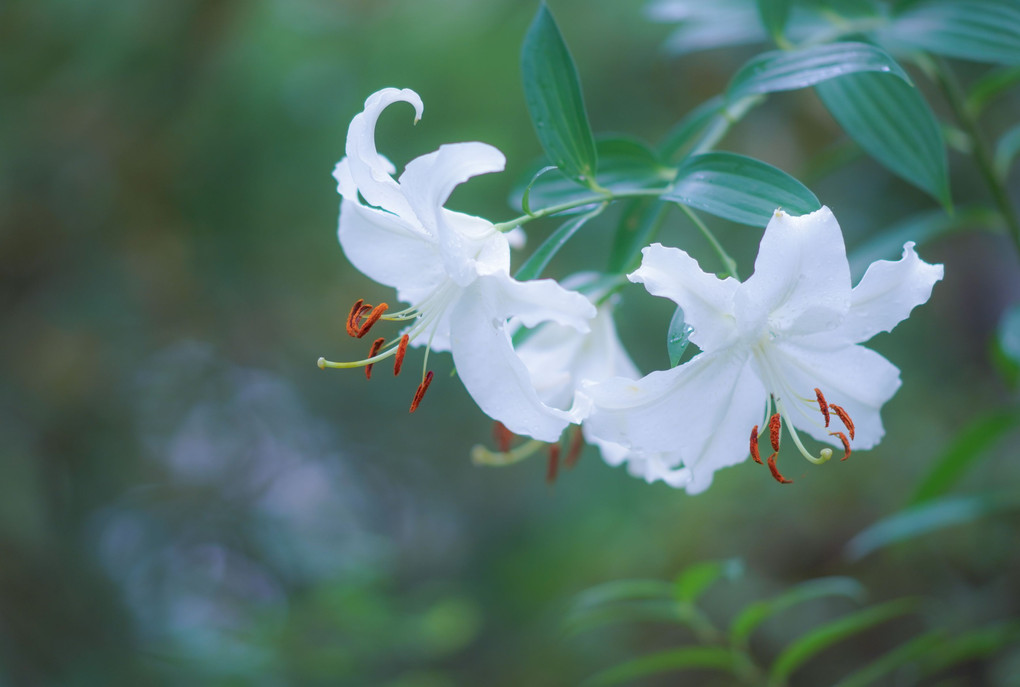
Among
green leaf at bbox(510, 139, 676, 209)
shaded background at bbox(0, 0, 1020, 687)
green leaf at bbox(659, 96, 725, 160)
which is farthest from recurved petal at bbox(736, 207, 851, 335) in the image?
shaded background at bbox(0, 0, 1020, 687)

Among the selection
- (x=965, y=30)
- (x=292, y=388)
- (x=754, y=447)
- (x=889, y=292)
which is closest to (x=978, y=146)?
(x=965, y=30)

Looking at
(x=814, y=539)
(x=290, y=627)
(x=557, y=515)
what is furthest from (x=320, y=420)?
(x=814, y=539)

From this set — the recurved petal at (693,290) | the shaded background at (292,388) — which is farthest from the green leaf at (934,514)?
the shaded background at (292,388)

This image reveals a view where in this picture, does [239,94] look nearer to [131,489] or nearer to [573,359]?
[131,489]

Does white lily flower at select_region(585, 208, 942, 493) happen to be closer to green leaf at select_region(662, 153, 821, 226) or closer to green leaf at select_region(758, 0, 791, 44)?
green leaf at select_region(662, 153, 821, 226)

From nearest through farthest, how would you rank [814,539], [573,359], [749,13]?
[573,359] → [749,13] → [814,539]
